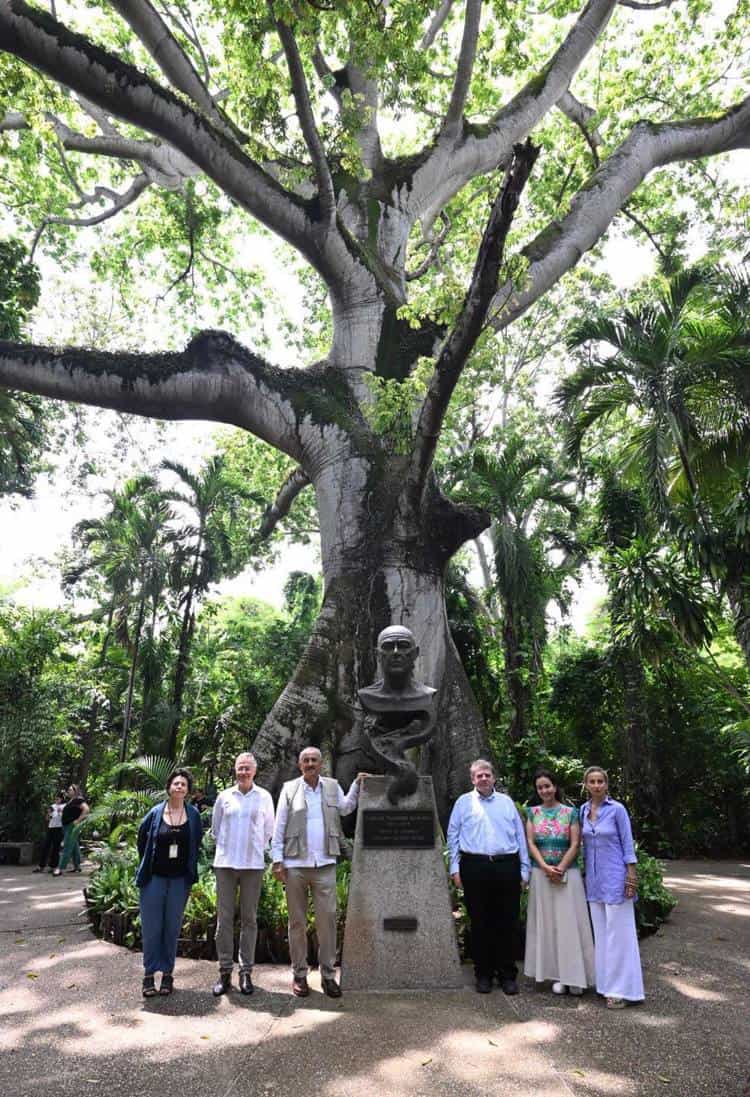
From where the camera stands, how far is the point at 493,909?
4602mm

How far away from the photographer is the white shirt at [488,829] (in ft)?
15.2

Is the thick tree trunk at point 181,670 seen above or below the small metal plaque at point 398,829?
above

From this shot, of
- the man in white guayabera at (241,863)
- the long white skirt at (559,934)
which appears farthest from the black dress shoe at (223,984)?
the long white skirt at (559,934)

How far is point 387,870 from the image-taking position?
15.5ft

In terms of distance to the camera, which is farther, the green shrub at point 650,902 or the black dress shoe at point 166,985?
the green shrub at point 650,902

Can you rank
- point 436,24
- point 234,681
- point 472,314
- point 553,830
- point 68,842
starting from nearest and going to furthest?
point 553,830
point 472,314
point 68,842
point 436,24
point 234,681

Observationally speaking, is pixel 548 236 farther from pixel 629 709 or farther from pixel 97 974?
pixel 97 974

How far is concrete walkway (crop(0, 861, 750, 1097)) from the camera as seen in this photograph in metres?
3.08

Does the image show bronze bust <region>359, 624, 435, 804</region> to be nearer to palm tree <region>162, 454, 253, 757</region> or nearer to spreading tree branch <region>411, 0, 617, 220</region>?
spreading tree branch <region>411, 0, 617, 220</region>

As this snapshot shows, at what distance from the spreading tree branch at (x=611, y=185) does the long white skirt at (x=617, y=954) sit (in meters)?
6.99

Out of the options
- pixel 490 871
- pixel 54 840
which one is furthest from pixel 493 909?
pixel 54 840

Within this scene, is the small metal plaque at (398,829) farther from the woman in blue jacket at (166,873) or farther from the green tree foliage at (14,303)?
the green tree foliage at (14,303)

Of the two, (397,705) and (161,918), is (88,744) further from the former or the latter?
(397,705)

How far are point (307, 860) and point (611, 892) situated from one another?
74.1 inches
